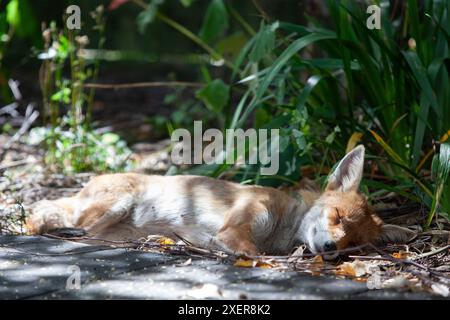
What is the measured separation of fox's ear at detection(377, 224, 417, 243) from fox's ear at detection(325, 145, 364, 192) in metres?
0.34

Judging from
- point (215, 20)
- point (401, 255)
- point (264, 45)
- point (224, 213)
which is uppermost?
point (215, 20)

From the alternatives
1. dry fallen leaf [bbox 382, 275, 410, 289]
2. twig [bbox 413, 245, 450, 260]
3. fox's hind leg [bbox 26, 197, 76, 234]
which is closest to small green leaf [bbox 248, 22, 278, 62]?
fox's hind leg [bbox 26, 197, 76, 234]

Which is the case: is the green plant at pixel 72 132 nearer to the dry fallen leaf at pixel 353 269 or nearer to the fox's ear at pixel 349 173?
the fox's ear at pixel 349 173

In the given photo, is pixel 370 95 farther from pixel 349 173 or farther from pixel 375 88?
pixel 349 173

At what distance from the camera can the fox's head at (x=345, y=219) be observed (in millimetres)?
4265

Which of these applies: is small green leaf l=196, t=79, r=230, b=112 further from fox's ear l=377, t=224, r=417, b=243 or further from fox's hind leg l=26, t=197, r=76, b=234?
fox's ear l=377, t=224, r=417, b=243

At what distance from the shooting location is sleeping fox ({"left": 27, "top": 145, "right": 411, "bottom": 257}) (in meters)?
4.36

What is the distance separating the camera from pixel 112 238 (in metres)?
4.75

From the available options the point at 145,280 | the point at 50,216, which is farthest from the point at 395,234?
the point at 50,216

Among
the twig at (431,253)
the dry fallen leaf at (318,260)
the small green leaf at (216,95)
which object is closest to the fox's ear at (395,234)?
the twig at (431,253)

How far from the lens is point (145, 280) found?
335cm

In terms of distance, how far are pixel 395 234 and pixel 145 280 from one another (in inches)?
67.2
